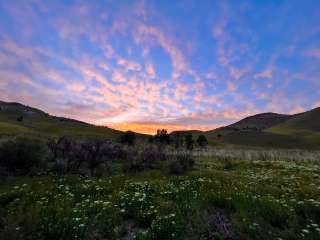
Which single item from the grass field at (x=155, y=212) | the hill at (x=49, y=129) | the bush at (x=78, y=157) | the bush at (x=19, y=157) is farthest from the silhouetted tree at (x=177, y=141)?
the grass field at (x=155, y=212)

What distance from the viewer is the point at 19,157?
51.3ft

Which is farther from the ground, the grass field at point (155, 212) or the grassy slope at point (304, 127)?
the grassy slope at point (304, 127)

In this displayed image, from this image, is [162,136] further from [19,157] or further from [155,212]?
[155,212]

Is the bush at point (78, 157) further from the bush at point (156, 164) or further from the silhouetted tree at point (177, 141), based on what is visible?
the silhouetted tree at point (177, 141)

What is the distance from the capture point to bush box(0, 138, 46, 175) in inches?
611

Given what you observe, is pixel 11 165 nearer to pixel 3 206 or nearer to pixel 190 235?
pixel 3 206

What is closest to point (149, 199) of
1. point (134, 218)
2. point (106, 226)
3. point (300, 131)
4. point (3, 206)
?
point (134, 218)

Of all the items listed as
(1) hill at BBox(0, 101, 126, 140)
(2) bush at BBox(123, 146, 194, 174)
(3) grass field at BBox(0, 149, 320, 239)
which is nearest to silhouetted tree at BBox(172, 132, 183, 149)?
(1) hill at BBox(0, 101, 126, 140)

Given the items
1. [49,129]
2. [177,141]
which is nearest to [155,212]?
[177,141]

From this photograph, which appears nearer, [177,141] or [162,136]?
[177,141]

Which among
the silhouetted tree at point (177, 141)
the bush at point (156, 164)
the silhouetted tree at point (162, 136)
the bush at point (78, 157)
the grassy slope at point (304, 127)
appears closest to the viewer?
the bush at point (78, 157)

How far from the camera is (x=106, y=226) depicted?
758cm

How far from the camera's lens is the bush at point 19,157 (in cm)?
1552

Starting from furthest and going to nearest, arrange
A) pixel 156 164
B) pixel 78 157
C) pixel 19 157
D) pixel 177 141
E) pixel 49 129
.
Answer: pixel 49 129
pixel 177 141
pixel 156 164
pixel 78 157
pixel 19 157
